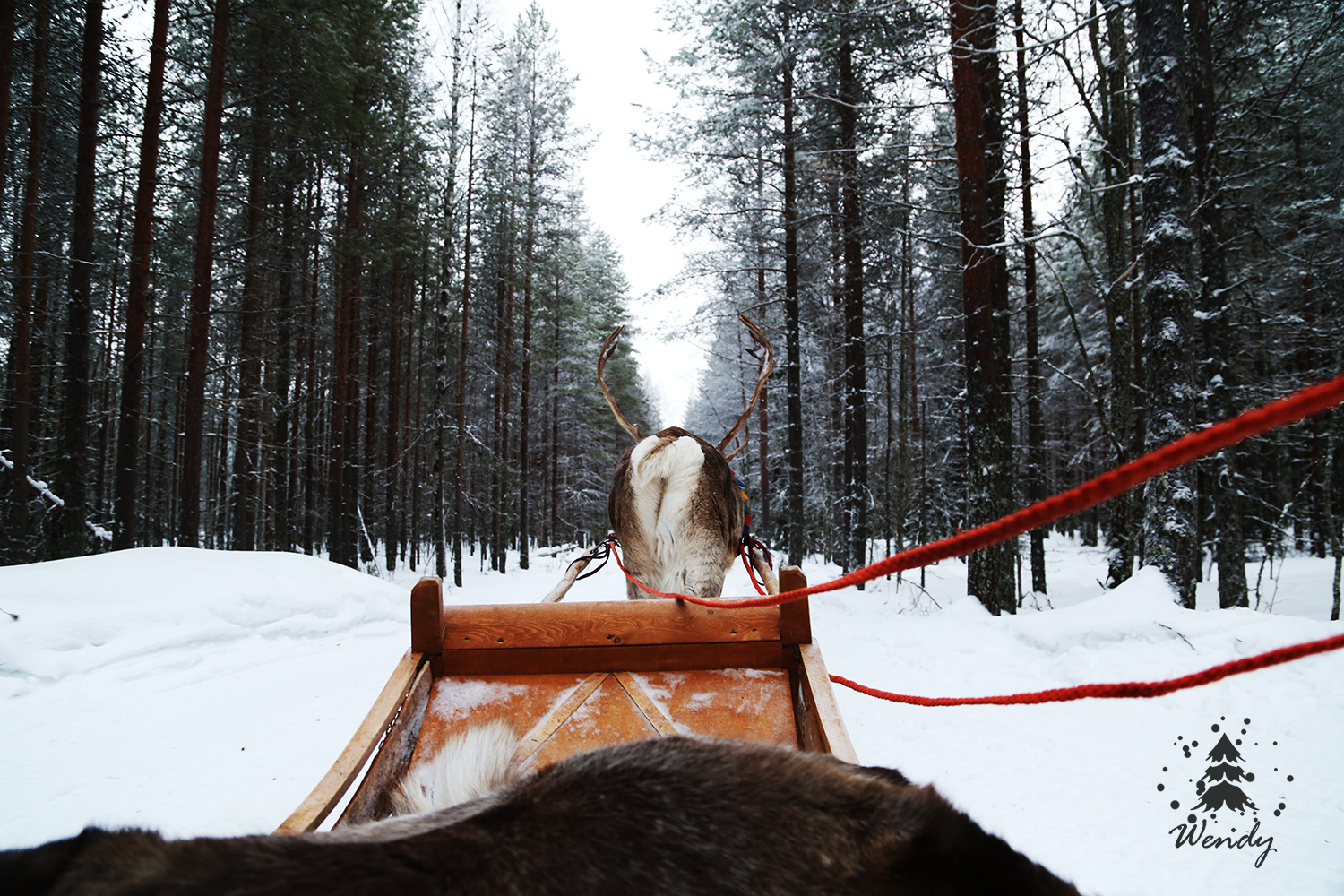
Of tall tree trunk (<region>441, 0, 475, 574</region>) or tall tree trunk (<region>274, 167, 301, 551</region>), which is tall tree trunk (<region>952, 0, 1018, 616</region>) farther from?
tall tree trunk (<region>274, 167, 301, 551</region>)

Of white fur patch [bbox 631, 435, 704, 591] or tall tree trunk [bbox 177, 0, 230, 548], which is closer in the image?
white fur patch [bbox 631, 435, 704, 591]

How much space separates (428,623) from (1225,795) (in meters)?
4.09

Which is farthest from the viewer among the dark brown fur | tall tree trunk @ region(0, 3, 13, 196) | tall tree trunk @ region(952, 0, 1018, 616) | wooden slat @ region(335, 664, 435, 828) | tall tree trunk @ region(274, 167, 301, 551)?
tall tree trunk @ region(274, 167, 301, 551)

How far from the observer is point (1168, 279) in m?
6.04

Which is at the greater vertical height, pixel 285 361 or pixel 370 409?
pixel 285 361

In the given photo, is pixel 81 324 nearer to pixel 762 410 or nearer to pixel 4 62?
pixel 4 62

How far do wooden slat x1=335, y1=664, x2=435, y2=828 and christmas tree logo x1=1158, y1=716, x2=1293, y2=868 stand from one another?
11.3 ft

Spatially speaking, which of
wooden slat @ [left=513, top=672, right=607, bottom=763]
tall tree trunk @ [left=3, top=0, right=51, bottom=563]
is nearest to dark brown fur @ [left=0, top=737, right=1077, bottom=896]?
wooden slat @ [left=513, top=672, right=607, bottom=763]

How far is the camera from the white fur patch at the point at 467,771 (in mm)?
1420

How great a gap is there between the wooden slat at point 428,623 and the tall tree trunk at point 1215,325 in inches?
352

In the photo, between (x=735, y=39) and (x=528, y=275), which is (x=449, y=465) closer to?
(x=528, y=275)

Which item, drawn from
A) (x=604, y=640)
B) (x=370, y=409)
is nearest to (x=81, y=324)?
(x=370, y=409)

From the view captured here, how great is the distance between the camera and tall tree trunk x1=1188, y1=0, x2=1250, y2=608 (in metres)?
8.12

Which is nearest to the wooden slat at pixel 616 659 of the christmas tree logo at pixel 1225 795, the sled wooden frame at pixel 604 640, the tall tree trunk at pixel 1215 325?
the sled wooden frame at pixel 604 640
